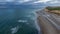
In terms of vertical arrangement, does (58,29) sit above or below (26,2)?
below

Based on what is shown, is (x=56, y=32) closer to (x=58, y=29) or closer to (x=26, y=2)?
(x=58, y=29)

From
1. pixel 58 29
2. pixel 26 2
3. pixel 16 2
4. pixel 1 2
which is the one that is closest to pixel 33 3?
pixel 26 2

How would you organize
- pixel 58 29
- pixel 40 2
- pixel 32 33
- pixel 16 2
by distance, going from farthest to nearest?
pixel 16 2 → pixel 40 2 → pixel 32 33 → pixel 58 29

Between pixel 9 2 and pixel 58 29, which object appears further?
pixel 9 2

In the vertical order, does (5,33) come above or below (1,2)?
below

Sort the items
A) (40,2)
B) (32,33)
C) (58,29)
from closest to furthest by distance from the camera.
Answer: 1. (58,29)
2. (32,33)
3. (40,2)

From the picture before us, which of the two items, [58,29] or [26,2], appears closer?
[58,29]

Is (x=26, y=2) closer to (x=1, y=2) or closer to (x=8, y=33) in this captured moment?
(x=1, y=2)

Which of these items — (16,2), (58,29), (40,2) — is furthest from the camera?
(16,2)

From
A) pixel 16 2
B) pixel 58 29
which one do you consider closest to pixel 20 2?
pixel 16 2
